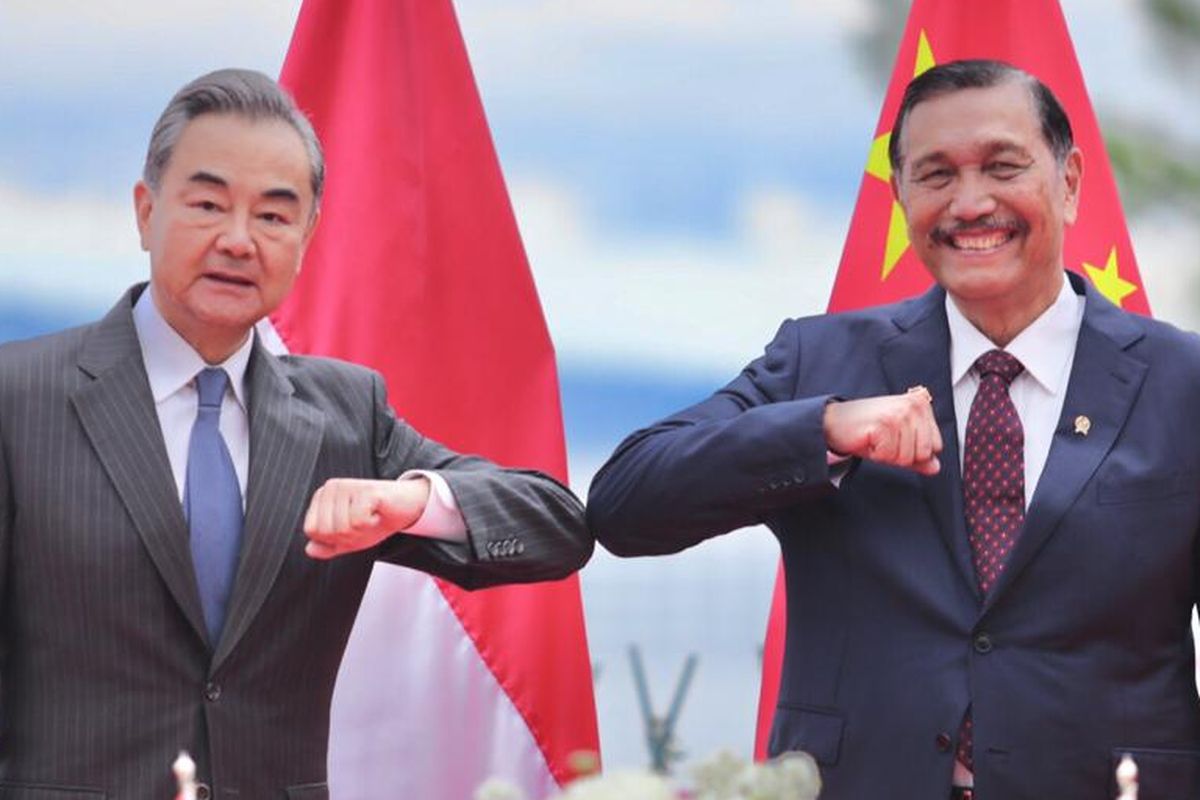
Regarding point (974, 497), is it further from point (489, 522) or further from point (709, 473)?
point (489, 522)

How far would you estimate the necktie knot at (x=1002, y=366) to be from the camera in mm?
2615

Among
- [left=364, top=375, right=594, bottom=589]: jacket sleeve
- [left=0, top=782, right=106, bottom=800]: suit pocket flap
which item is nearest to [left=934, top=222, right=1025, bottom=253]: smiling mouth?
[left=364, top=375, right=594, bottom=589]: jacket sleeve

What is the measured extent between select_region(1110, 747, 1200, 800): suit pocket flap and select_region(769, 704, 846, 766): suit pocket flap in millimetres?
347

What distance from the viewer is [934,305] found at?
9.00ft

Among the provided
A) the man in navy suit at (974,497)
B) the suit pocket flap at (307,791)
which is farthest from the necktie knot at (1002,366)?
the suit pocket flap at (307,791)

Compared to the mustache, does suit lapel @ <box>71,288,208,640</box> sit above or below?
below

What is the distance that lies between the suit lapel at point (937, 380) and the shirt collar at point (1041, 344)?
Answer: 19mm

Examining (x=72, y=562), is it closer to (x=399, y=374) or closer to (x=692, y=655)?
(x=399, y=374)

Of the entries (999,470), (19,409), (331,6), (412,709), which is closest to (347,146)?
(331,6)

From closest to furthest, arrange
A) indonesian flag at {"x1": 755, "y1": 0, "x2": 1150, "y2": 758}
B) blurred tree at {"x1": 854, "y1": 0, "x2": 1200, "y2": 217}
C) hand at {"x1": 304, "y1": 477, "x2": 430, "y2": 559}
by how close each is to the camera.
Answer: hand at {"x1": 304, "y1": 477, "x2": 430, "y2": 559}
indonesian flag at {"x1": 755, "y1": 0, "x2": 1150, "y2": 758}
blurred tree at {"x1": 854, "y1": 0, "x2": 1200, "y2": 217}

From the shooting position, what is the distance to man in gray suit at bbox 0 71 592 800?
2371mm

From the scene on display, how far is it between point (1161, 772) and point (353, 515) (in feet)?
3.41

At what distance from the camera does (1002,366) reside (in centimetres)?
262

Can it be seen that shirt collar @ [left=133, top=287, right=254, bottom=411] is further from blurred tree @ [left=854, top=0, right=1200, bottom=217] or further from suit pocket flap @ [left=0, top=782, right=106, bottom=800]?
blurred tree @ [left=854, top=0, right=1200, bottom=217]
